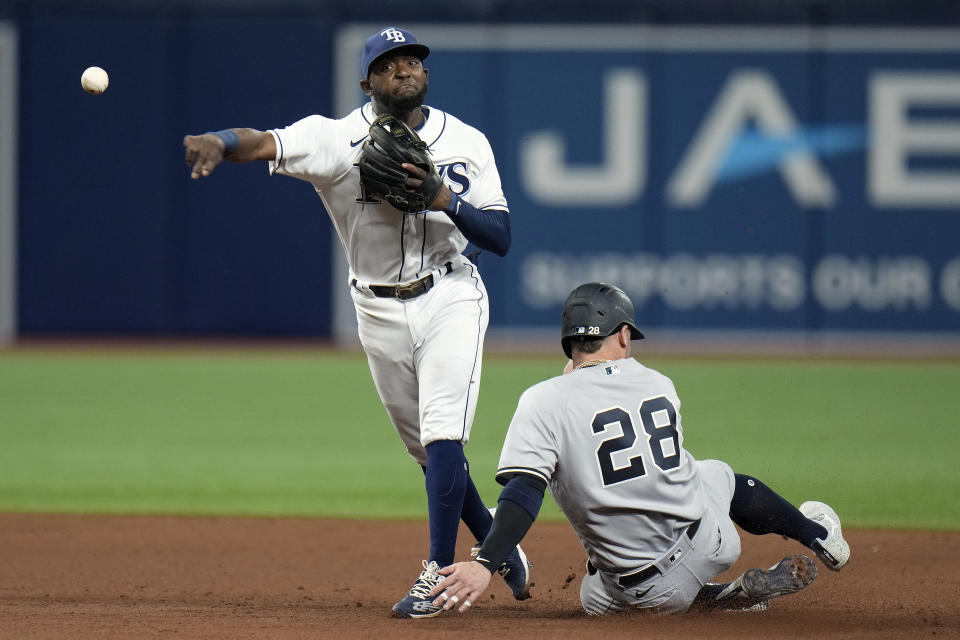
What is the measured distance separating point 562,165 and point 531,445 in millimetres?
11131

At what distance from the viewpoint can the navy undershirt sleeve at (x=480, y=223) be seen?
4129 mm

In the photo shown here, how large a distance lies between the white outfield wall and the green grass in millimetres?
1581

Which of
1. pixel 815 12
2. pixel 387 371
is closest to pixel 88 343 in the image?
pixel 815 12

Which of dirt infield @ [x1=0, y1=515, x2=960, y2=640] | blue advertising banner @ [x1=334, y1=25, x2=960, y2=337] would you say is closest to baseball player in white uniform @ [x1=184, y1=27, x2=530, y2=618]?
dirt infield @ [x1=0, y1=515, x2=960, y2=640]

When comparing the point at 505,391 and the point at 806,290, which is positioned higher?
the point at 806,290

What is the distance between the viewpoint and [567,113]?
47.7ft

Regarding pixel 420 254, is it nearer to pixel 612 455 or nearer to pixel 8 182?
pixel 612 455

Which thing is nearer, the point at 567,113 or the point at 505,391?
the point at 505,391

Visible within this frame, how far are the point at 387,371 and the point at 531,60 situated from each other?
10768mm

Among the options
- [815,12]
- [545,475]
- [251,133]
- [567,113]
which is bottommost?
[545,475]

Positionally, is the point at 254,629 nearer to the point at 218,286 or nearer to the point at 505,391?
the point at 505,391

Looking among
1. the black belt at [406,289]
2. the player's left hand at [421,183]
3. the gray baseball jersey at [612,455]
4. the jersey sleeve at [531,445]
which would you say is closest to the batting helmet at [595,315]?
the gray baseball jersey at [612,455]

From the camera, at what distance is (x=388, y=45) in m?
4.22

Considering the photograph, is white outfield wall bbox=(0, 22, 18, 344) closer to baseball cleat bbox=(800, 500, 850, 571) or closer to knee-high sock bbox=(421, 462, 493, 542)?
knee-high sock bbox=(421, 462, 493, 542)
